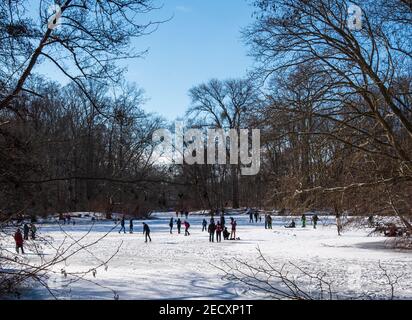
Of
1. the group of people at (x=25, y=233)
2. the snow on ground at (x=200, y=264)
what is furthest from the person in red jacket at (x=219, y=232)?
the group of people at (x=25, y=233)

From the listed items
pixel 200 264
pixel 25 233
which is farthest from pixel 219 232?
pixel 25 233

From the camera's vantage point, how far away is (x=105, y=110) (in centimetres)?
498

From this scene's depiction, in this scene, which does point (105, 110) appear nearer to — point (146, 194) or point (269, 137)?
point (146, 194)

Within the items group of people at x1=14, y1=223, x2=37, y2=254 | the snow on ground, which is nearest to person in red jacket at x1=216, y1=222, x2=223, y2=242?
the snow on ground

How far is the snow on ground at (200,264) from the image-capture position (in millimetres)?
11320

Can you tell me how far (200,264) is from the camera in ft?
57.0

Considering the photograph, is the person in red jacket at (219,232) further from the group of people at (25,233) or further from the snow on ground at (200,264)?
the group of people at (25,233)

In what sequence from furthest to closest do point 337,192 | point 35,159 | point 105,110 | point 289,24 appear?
point 337,192, point 289,24, point 35,159, point 105,110

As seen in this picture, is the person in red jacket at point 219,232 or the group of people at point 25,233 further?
the person in red jacket at point 219,232

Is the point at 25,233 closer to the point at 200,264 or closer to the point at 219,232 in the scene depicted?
the point at 200,264
